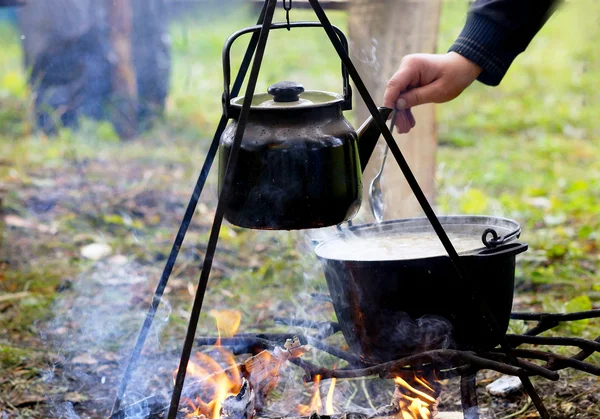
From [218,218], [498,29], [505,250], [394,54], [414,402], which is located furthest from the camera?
[394,54]

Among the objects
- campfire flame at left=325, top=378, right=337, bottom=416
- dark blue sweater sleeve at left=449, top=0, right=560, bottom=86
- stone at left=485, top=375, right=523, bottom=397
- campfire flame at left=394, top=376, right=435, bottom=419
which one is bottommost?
stone at left=485, top=375, right=523, bottom=397

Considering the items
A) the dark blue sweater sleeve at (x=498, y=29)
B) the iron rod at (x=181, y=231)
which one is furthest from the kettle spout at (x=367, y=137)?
the dark blue sweater sleeve at (x=498, y=29)

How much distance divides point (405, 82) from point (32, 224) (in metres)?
3.75

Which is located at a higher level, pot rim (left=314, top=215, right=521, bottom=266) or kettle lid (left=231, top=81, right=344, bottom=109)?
kettle lid (left=231, top=81, right=344, bottom=109)

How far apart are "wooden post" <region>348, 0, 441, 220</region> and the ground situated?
728 mm

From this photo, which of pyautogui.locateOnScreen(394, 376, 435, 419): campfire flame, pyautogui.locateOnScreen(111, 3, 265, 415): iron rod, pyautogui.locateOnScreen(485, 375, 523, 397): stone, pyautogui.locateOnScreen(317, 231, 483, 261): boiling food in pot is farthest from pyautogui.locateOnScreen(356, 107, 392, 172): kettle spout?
pyautogui.locateOnScreen(485, 375, 523, 397): stone

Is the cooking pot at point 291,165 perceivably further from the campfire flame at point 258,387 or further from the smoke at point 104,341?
the smoke at point 104,341

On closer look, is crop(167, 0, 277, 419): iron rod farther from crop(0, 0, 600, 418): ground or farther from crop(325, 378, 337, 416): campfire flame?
crop(0, 0, 600, 418): ground

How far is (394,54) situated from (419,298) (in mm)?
2362

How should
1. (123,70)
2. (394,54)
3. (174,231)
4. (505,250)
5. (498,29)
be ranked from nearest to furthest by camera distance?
(505,250)
(498,29)
(394,54)
(174,231)
(123,70)

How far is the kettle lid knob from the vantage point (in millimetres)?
2020

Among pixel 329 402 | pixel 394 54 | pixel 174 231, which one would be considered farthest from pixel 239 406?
pixel 174 231

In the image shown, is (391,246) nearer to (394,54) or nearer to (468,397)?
(468,397)

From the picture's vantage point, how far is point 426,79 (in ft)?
9.10
